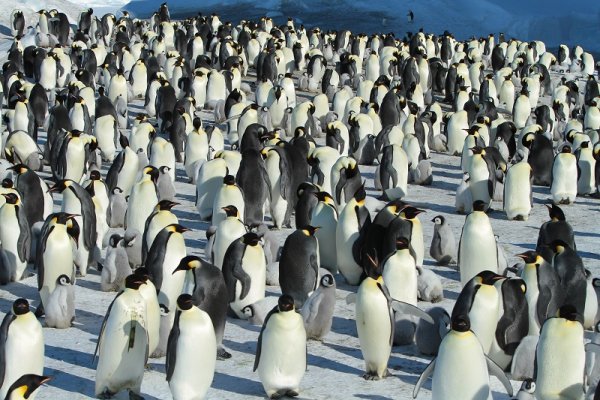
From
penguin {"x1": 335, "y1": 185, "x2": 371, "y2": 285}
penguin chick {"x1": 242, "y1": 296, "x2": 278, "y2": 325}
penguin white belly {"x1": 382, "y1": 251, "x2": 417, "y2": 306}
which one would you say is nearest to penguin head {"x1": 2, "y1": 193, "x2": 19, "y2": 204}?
penguin chick {"x1": 242, "y1": 296, "x2": 278, "y2": 325}

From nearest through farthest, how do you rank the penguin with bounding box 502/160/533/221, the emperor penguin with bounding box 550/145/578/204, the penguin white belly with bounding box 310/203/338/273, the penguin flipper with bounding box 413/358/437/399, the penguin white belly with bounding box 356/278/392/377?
the penguin flipper with bounding box 413/358/437/399 < the penguin white belly with bounding box 356/278/392/377 < the penguin white belly with bounding box 310/203/338/273 < the penguin with bounding box 502/160/533/221 < the emperor penguin with bounding box 550/145/578/204

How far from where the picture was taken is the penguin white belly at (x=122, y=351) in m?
6.52

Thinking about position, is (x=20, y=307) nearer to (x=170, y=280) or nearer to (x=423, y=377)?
(x=170, y=280)

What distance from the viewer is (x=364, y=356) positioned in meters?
7.12

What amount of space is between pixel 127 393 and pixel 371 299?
1665mm

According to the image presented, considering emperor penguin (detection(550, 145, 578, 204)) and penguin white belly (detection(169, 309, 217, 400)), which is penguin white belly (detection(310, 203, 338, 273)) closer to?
penguin white belly (detection(169, 309, 217, 400))

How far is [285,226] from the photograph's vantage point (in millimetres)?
11195

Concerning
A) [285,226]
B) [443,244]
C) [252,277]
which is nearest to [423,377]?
[252,277]

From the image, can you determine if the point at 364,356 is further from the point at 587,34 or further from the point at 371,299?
the point at 587,34

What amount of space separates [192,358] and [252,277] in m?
1.76

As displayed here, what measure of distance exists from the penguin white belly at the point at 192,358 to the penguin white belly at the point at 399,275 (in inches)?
69.2

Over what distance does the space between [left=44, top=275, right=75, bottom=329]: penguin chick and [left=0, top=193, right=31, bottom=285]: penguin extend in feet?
4.04

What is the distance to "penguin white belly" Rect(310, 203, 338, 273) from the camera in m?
9.56

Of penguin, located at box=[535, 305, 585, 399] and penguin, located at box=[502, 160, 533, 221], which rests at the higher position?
penguin, located at box=[502, 160, 533, 221]
